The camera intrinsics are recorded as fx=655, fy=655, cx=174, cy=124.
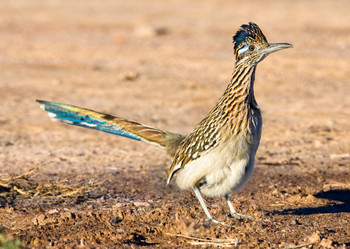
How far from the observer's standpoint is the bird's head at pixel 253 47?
5449 mm

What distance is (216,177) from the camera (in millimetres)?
5414

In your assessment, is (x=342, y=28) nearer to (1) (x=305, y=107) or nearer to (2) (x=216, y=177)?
(1) (x=305, y=107)

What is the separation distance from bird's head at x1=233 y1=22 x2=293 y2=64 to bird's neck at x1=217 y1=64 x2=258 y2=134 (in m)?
0.07

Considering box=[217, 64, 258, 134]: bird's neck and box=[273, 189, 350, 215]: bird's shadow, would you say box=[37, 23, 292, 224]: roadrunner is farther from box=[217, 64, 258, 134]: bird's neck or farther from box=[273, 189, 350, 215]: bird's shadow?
box=[273, 189, 350, 215]: bird's shadow

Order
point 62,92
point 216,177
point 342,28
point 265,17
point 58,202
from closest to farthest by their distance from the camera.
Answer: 1. point 216,177
2. point 58,202
3. point 62,92
4. point 342,28
5. point 265,17

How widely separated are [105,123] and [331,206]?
7.83 feet

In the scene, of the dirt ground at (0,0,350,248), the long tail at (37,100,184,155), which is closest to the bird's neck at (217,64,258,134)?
the dirt ground at (0,0,350,248)

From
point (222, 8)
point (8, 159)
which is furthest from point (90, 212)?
point (222, 8)

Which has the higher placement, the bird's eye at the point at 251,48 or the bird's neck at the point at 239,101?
the bird's eye at the point at 251,48

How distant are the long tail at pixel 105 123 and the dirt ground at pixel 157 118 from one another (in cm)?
57

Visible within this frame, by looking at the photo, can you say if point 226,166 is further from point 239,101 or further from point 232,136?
point 239,101

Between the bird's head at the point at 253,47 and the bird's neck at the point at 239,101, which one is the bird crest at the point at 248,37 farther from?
the bird's neck at the point at 239,101

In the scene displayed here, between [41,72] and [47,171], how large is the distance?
249 inches

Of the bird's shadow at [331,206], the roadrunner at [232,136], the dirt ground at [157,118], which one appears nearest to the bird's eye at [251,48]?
the roadrunner at [232,136]
